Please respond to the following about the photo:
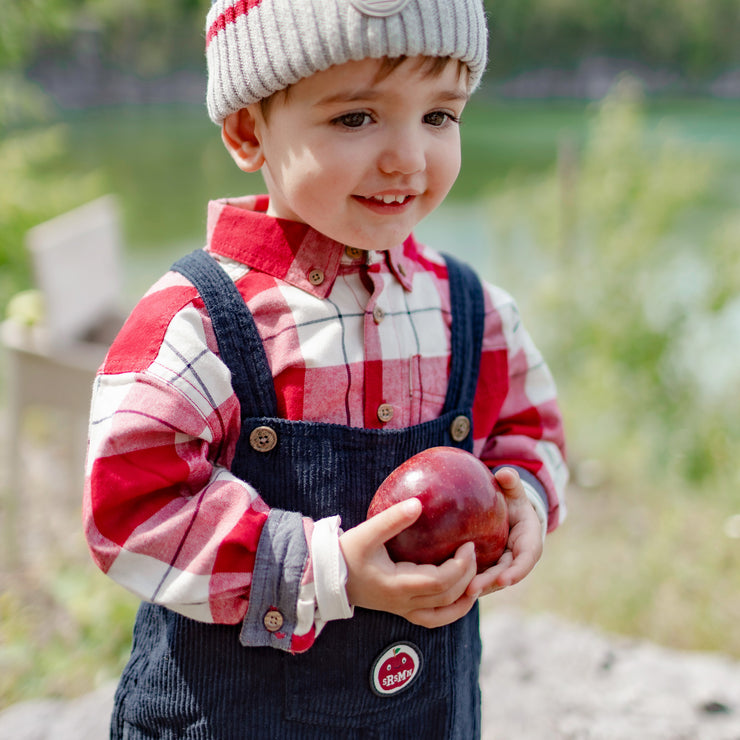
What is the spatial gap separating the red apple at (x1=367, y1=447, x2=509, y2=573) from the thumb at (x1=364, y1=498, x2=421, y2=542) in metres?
0.04

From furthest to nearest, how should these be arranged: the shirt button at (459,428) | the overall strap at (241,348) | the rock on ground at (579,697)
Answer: the rock on ground at (579,697) → the shirt button at (459,428) → the overall strap at (241,348)

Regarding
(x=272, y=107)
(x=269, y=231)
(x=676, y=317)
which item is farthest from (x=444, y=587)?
(x=676, y=317)

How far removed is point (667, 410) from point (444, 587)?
4.61 meters

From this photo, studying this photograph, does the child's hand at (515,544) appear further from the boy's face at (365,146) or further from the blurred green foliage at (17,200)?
the blurred green foliage at (17,200)

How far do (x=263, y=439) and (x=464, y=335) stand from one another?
0.33 meters

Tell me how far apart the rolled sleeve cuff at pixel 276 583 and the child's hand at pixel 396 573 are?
56 mm

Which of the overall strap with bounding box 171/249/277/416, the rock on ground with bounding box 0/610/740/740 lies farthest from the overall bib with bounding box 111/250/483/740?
the rock on ground with bounding box 0/610/740/740

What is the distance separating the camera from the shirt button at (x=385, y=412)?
1021 millimetres

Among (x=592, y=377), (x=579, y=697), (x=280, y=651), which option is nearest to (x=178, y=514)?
(x=280, y=651)

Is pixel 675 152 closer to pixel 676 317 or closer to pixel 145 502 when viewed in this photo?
pixel 676 317

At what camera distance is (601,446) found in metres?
4.70

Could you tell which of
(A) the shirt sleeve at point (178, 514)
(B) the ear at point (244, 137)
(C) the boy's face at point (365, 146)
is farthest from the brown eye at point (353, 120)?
(A) the shirt sleeve at point (178, 514)

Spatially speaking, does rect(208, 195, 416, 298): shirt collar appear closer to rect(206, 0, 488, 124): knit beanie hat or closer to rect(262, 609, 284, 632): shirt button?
rect(206, 0, 488, 124): knit beanie hat

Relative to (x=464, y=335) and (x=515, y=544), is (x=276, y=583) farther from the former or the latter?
(x=464, y=335)
